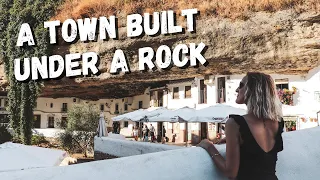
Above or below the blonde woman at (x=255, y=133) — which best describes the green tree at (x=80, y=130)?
below

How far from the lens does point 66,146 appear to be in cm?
2081

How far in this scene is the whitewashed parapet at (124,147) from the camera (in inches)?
314

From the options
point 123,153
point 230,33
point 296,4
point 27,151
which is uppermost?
point 296,4

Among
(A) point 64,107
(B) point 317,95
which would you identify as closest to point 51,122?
(A) point 64,107

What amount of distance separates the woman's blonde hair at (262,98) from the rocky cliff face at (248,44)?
59.4 feet

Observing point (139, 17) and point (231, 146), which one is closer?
point (231, 146)

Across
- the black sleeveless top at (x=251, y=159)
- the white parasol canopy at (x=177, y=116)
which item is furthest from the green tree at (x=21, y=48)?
the black sleeveless top at (x=251, y=159)

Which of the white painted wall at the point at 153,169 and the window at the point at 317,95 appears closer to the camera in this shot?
the white painted wall at the point at 153,169

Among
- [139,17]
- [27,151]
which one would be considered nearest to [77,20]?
[139,17]

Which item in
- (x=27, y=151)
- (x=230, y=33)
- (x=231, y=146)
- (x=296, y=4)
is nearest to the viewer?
(x=231, y=146)

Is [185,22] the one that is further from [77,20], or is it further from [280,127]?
[280,127]

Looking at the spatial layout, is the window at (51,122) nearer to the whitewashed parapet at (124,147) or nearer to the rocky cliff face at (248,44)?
the rocky cliff face at (248,44)

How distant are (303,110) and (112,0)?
13864mm

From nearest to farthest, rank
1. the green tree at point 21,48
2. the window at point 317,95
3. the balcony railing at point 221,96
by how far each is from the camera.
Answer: the window at point 317,95, the balcony railing at point 221,96, the green tree at point 21,48
